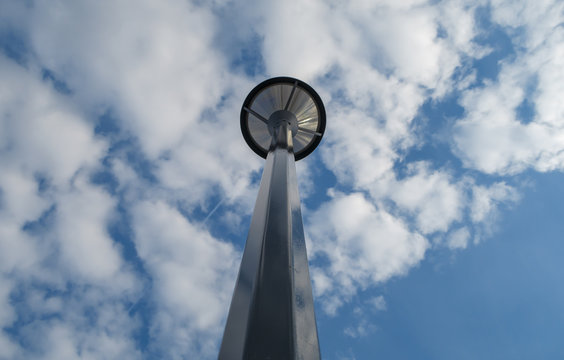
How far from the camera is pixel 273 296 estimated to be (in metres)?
3.55

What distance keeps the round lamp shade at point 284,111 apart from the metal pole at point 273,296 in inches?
310

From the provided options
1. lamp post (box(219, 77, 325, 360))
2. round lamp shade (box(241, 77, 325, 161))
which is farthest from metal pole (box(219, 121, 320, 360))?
round lamp shade (box(241, 77, 325, 161))

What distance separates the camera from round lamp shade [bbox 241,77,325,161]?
1276 centimetres

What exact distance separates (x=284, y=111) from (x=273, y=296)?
9875 millimetres

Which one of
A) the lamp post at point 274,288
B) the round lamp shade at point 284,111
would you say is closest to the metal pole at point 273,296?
the lamp post at point 274,288

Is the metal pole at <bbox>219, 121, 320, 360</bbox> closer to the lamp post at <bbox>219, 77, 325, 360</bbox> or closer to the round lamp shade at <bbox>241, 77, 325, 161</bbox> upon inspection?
the lamp post at <bbox>219, 77, 325, 360</bbox>

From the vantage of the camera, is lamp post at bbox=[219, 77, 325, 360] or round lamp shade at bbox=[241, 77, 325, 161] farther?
round lamp shade at bbox=[241, 77, 325, 161]

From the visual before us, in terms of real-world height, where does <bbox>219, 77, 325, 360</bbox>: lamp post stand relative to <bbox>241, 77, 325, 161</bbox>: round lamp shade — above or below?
below

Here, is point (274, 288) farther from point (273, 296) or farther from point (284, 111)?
point (284, 111)

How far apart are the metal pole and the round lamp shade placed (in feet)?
25.8

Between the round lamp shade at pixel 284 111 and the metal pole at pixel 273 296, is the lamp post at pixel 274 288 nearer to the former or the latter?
the metal pole at pixel 273 296

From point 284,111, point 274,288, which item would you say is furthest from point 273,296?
point 284,111

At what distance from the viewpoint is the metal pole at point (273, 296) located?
10.0 feet

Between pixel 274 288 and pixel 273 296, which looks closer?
pixel 273 296
